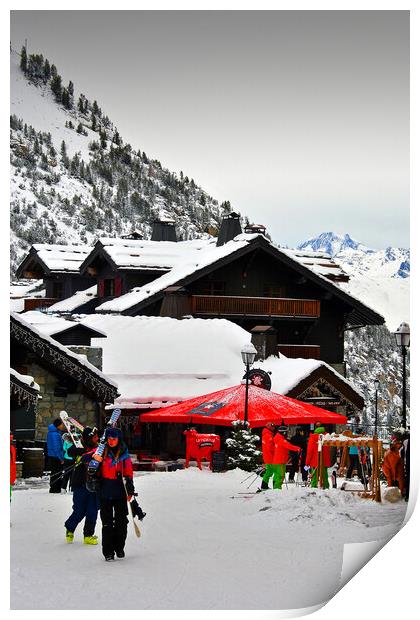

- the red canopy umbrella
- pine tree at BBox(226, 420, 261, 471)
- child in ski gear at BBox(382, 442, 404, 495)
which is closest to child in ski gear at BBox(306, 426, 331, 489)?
child in ski gear at BBox(382, 442, 404, 495)

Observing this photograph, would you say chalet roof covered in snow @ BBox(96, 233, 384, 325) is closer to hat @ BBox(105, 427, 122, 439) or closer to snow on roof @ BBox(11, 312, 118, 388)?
snow on roof @ BBox(11, 312, 118, 388)

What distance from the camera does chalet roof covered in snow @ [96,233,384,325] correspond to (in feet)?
48.6

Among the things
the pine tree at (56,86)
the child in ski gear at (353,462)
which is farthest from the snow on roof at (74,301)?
the child in ski gear at (353,462)

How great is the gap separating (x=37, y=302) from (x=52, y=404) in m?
1.65

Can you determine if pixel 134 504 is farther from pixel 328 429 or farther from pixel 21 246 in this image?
pixel 328 429

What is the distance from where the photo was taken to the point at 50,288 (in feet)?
40.3

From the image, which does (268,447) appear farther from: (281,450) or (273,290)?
(273,290)

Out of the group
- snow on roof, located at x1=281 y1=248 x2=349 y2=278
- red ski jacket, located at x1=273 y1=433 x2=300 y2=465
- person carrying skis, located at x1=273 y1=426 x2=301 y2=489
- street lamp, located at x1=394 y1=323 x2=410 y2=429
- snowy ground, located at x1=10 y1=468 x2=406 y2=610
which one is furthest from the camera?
snow on roof, located at x1=281 y1=248 x2=349 y2=278

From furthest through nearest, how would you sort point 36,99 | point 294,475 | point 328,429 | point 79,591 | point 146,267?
point 328,429, point 146,267, point 294,475, point 36,99, point 79,591

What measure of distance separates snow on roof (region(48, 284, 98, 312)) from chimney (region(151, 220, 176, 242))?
1.04 meters

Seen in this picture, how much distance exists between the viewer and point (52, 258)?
35.1 ft

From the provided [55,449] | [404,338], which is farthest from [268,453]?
[55,449]

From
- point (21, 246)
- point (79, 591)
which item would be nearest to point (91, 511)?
point (79, 591)

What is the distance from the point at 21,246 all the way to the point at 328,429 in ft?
40.2
